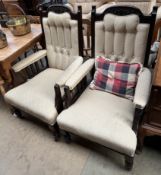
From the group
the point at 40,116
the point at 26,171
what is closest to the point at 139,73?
the point at 40,116

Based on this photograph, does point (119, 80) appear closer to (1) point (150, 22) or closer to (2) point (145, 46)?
(2) point (145, 46)

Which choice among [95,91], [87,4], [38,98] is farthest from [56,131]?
[87,4]

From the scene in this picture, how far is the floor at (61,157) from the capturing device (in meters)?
1.39

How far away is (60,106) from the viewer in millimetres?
1476

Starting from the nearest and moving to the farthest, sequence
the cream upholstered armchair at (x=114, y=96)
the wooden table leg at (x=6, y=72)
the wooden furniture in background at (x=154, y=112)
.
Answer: the wooden furniture in background at (x=154, y=112), the cream upholstered armchair at (x=114, y=96), the wooden table leg at (x=6, y=72)

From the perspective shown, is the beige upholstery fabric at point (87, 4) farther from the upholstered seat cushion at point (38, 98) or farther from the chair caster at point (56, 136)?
the chair caster at point (56, 136)

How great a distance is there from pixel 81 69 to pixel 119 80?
33 centimetres

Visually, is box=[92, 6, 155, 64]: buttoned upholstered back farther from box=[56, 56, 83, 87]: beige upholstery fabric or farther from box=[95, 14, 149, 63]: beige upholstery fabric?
box=[56, 56, 83, 87]: beige upholstery fabric

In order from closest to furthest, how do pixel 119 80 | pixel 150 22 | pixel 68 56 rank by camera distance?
pixel 150 22, pixel 119 80, pixel 68 56

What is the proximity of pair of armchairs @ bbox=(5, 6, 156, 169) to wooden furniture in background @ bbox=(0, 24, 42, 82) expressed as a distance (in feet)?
0.31

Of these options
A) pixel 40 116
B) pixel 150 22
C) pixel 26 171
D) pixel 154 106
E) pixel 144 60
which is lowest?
pixel 26 171

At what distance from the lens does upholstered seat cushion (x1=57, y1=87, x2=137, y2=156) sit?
1141 millimetres

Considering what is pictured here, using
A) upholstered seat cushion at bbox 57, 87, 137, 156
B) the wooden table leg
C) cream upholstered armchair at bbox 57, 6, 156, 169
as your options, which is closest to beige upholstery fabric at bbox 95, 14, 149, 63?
cream upholstered armchair at bbox 57, 6, 156, 169

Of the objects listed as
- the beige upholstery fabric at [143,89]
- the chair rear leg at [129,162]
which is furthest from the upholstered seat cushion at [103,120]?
the beige upholstery fabric at [143,89]
